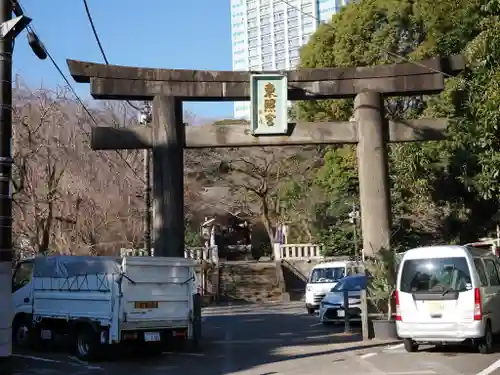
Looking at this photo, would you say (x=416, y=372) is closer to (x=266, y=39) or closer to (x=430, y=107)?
(x=430, y=107)

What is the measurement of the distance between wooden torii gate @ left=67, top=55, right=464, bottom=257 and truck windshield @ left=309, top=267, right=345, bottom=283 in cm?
839

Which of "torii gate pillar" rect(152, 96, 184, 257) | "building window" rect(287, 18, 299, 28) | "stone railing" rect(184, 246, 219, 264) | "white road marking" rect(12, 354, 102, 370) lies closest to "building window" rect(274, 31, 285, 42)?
"building window" rect(287, 18, 299, 28)

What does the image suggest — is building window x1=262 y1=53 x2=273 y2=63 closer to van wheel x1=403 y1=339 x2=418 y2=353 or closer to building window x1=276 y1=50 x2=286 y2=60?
building window x1=276 y1=50 x2=286 y2=60

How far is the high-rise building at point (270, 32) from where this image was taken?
71.4 m

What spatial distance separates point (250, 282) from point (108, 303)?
2355cm

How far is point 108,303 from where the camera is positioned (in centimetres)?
1277

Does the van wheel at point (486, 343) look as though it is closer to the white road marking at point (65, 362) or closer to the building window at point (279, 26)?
the white road marking at point (65, 362)

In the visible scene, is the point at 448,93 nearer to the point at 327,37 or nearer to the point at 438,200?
the point at 438,200

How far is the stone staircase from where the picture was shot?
34.6 metres

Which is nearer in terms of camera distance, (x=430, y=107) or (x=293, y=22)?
(x=430, y=107)

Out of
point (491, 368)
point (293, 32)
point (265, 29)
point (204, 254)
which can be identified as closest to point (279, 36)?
point (293, 32)

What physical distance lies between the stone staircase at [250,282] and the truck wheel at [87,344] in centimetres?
2086

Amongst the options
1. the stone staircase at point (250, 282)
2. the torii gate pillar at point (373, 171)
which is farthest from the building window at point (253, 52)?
the torii gate pillar at point (373, 171)

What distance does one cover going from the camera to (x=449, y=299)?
40.2 ft
